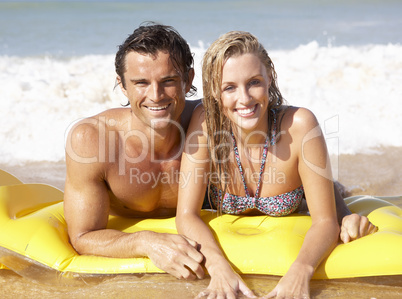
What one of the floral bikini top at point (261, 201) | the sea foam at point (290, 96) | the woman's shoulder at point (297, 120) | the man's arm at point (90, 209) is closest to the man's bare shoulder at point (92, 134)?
the man's arm at point (90, 209)

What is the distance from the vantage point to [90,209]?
3.25m

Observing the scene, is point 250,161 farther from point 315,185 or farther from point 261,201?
point 315,185

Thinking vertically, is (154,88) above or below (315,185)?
above

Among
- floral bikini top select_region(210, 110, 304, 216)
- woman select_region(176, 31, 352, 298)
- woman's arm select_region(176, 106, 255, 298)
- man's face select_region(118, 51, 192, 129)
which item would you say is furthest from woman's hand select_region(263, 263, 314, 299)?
man's face select_region(118, 51, 192, 129)

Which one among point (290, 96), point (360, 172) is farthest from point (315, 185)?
point (290, 96)

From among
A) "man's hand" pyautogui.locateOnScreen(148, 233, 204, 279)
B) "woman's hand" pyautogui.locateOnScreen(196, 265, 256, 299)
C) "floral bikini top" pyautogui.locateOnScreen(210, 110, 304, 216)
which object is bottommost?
"woman's hand" pyautogui.locateOnScreen(196, 265, 256, 299)

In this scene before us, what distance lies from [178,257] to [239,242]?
42 cm

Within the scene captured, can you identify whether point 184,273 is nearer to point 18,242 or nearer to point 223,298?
point 223,298

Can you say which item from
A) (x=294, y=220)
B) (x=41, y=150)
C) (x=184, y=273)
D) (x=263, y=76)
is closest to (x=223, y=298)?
(x=184, y=273)

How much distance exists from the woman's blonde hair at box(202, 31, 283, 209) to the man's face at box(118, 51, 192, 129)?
0.19m

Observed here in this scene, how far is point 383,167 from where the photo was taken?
5.45 meters

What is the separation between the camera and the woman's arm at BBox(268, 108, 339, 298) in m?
2.94

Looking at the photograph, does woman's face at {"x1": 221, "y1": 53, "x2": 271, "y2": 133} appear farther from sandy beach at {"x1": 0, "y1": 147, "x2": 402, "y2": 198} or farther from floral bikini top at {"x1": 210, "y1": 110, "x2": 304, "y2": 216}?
sandy beach at {"x1": 0, "y1": 147, "x2": 402, "y2": 198}

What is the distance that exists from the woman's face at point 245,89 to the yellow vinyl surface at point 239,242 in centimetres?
70
